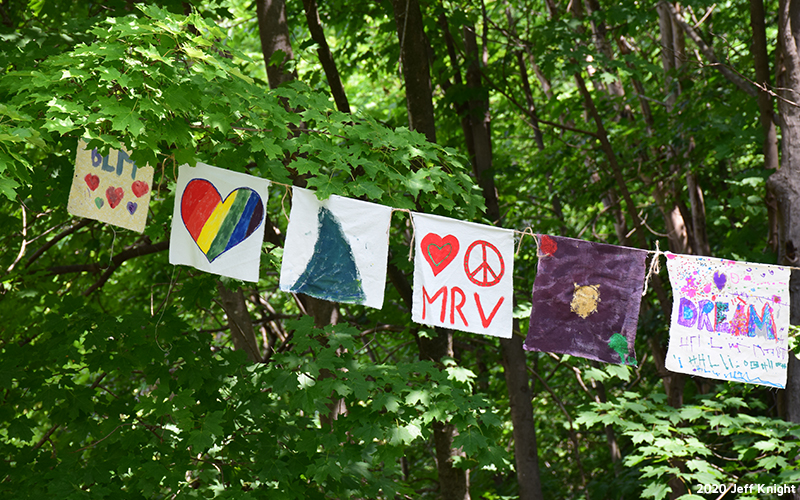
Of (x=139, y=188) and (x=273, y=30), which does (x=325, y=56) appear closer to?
(x=273, y=30)

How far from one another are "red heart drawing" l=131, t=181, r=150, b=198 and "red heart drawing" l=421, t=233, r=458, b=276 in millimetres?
1507

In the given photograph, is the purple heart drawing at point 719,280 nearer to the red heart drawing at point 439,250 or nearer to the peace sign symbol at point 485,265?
the peace sign symbol at point 485,265

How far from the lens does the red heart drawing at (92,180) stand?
134 inches

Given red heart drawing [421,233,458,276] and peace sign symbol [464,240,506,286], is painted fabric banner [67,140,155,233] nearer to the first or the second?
red heart drawing [421,233,458,276]

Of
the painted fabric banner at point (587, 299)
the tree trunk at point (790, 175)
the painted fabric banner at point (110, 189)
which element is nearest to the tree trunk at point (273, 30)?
the painted fabric banner at point (110, 189)

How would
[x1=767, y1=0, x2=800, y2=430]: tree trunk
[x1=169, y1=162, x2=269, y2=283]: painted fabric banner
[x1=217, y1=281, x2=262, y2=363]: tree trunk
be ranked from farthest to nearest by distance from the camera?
[x1=217, y1=281, x2=262, y2=363]: tree trunk < [x1=767, y1=0, x2=800, y2=430]: tree trunk < [x1=169, y1=162, x2=269, y2=283]: painted fabric banner

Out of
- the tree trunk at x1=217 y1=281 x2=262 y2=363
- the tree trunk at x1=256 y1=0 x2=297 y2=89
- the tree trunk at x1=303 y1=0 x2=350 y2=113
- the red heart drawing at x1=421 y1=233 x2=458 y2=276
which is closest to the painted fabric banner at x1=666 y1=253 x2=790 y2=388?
the red heart drawing at x1=421 y1=233 x2=458 y2=276

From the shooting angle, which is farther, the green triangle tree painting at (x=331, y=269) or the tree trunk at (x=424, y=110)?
the tree trunk at (x=424, y=110)

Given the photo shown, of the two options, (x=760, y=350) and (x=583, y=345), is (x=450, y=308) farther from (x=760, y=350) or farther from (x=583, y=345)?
(x=760, y=350)

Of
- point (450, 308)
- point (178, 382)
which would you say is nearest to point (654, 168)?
point (450, 308)

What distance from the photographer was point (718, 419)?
15.9 ft

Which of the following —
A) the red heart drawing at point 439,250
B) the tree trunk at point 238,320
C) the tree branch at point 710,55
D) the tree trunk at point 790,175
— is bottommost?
the tree trunk at point 238,320

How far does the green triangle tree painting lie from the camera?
3559 millimetres

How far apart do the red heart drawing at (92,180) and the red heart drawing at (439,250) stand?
1.74 metres
